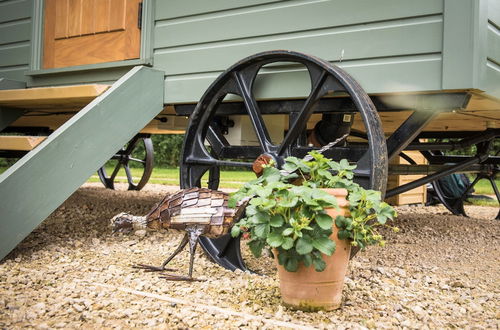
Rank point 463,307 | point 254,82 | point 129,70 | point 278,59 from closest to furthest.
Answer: point 463,307 → point 278,59 → point 254,82 → point 129,70

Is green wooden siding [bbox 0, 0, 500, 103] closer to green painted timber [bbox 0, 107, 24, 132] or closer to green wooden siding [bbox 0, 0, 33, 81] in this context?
green painted timber [bbox 0, 107, 24, 132]

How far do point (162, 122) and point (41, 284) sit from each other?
2.71m

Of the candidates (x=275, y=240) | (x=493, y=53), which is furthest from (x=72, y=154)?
(x=493, y=53)

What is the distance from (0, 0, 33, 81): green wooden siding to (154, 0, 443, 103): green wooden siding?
1390 mm

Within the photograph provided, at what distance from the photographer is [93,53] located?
4.09 metres

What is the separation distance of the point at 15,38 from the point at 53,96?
1.27m

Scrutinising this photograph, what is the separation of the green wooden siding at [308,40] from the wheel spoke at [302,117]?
224 mm

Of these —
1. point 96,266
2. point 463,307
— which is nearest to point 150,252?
point 96,266

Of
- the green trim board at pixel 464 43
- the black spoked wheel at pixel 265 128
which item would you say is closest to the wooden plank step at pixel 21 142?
the black spoked wheel at pixel 265 128

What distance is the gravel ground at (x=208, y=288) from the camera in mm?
2014

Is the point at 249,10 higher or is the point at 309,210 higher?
the point at 249,10

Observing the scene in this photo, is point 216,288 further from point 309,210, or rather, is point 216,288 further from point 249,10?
point 249,10

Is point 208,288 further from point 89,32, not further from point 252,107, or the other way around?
point 89,32

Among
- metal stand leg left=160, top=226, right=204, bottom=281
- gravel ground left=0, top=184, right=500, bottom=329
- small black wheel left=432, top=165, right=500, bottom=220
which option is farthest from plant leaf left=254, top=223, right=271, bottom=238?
small black wheel left=432, top=165, right=500, bottom=220
